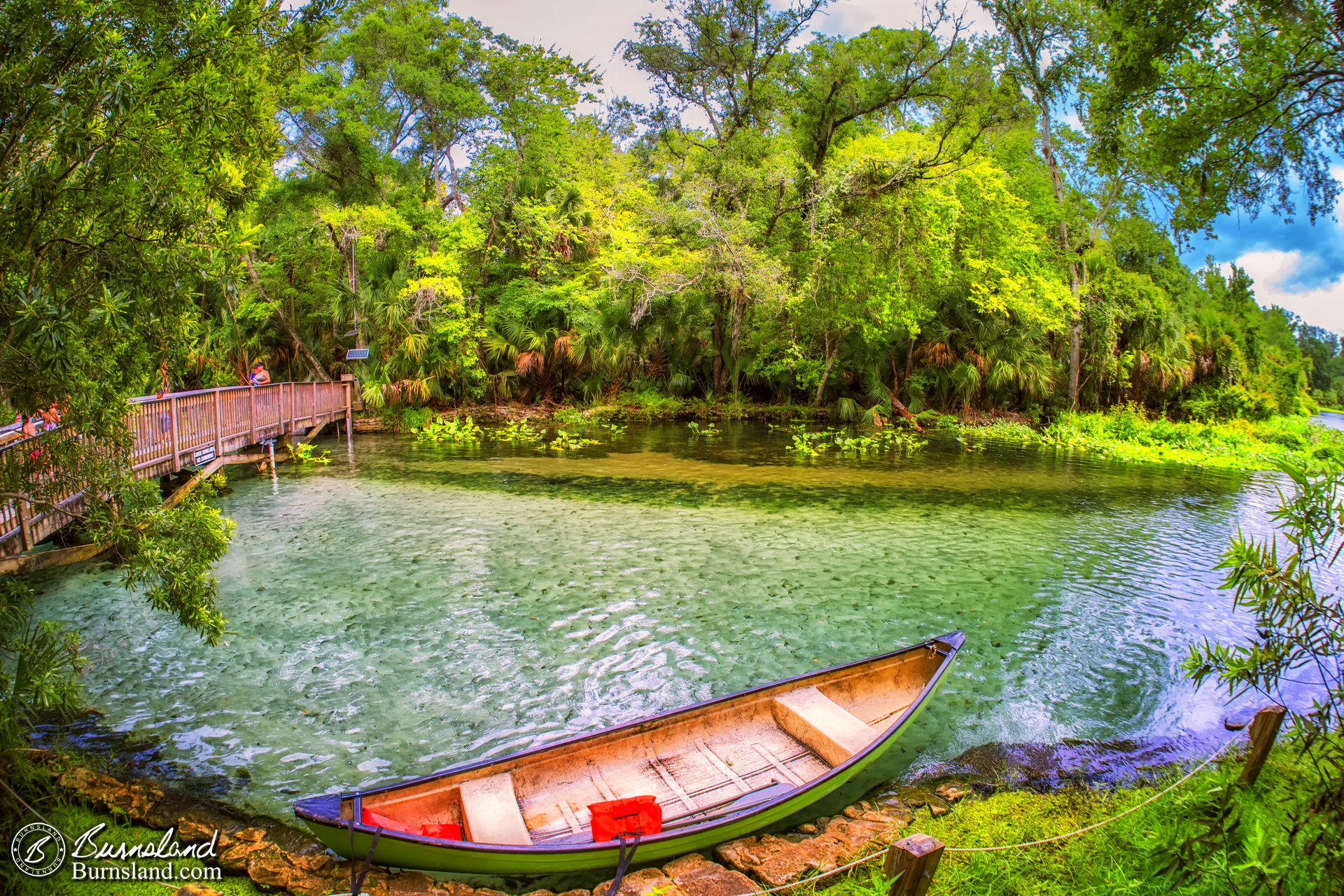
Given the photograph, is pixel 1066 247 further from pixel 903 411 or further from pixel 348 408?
pixel 348 408

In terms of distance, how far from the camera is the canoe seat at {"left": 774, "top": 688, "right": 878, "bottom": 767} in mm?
5031

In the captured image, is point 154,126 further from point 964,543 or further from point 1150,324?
point 1150,324

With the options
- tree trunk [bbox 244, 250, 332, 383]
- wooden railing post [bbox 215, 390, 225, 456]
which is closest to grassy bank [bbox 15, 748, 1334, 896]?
wooden railing post [bbox 215, 390, 225, 456]

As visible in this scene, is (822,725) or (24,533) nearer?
(822,725)

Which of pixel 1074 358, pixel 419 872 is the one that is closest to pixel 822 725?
pixel 419 872

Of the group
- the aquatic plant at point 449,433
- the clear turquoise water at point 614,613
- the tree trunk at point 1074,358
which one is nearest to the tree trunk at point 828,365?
the tree trunk at point 1074,358

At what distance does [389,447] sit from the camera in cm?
2064

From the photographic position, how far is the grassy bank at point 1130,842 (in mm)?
3244

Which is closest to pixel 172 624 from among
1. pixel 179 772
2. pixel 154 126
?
pixel 179 772

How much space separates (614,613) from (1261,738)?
5941 millimetres

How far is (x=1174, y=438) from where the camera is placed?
22.3 metres

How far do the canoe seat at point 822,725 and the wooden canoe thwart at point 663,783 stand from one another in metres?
0.01

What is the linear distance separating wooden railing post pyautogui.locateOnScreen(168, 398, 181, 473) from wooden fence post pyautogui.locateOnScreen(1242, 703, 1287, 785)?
13734mm

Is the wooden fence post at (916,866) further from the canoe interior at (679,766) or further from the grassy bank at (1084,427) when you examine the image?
the grassy bank at (1084,427)
